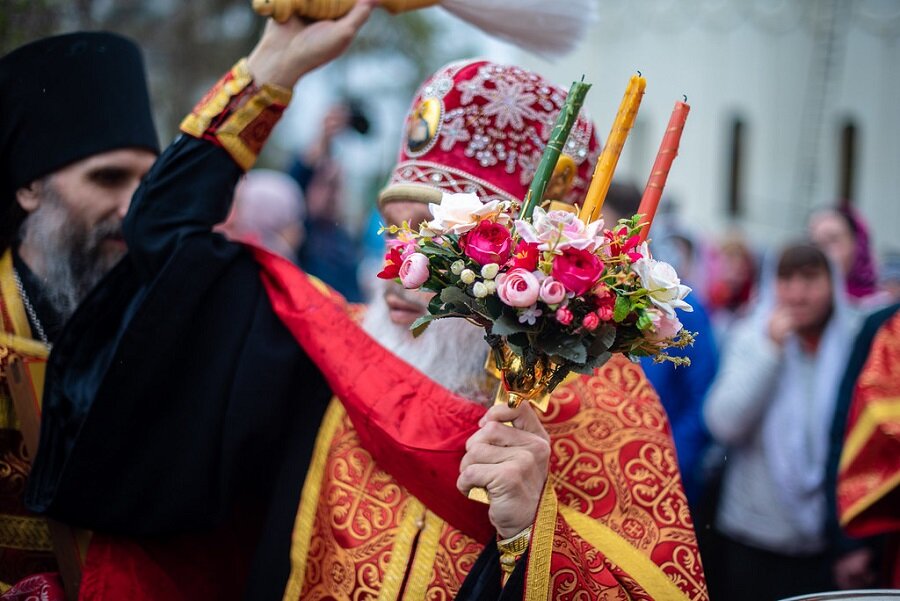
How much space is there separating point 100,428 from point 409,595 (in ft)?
3.06

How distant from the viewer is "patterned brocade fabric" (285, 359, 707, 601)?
228 cm

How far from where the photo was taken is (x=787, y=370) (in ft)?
15.9

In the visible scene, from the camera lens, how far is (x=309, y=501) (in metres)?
2.62

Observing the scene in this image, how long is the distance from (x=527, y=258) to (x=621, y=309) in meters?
0.20

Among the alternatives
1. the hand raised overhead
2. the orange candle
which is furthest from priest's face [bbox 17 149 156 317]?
the orange candle

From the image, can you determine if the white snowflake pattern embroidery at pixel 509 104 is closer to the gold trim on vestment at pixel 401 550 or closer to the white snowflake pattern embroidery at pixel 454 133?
the white snowflake pattern embroidery at pixel 454 133

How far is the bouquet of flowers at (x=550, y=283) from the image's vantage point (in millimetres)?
1820

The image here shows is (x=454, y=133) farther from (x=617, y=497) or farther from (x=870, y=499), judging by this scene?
(x=870, y=499)

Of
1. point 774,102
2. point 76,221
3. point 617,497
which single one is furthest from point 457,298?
point 774,102

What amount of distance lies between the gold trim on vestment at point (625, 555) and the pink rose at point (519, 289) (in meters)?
0.76

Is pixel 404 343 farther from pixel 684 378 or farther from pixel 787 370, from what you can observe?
pixel 787 370

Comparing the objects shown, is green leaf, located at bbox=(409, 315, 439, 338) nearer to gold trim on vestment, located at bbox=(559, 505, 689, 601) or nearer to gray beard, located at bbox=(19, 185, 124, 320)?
gold trim on vestment, located at bbox=(559, 505, 689, 601)

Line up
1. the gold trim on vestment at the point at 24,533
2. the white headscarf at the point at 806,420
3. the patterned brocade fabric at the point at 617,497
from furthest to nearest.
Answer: the white headscarf at the point at 806,420 → the gold trim on vestment at the point at 24,533 → the patterned brocade fabric at the point at 617,497

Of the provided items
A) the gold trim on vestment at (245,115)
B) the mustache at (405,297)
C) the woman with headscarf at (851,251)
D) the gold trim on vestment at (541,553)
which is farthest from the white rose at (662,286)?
the woman with headscarf at (851,251)
